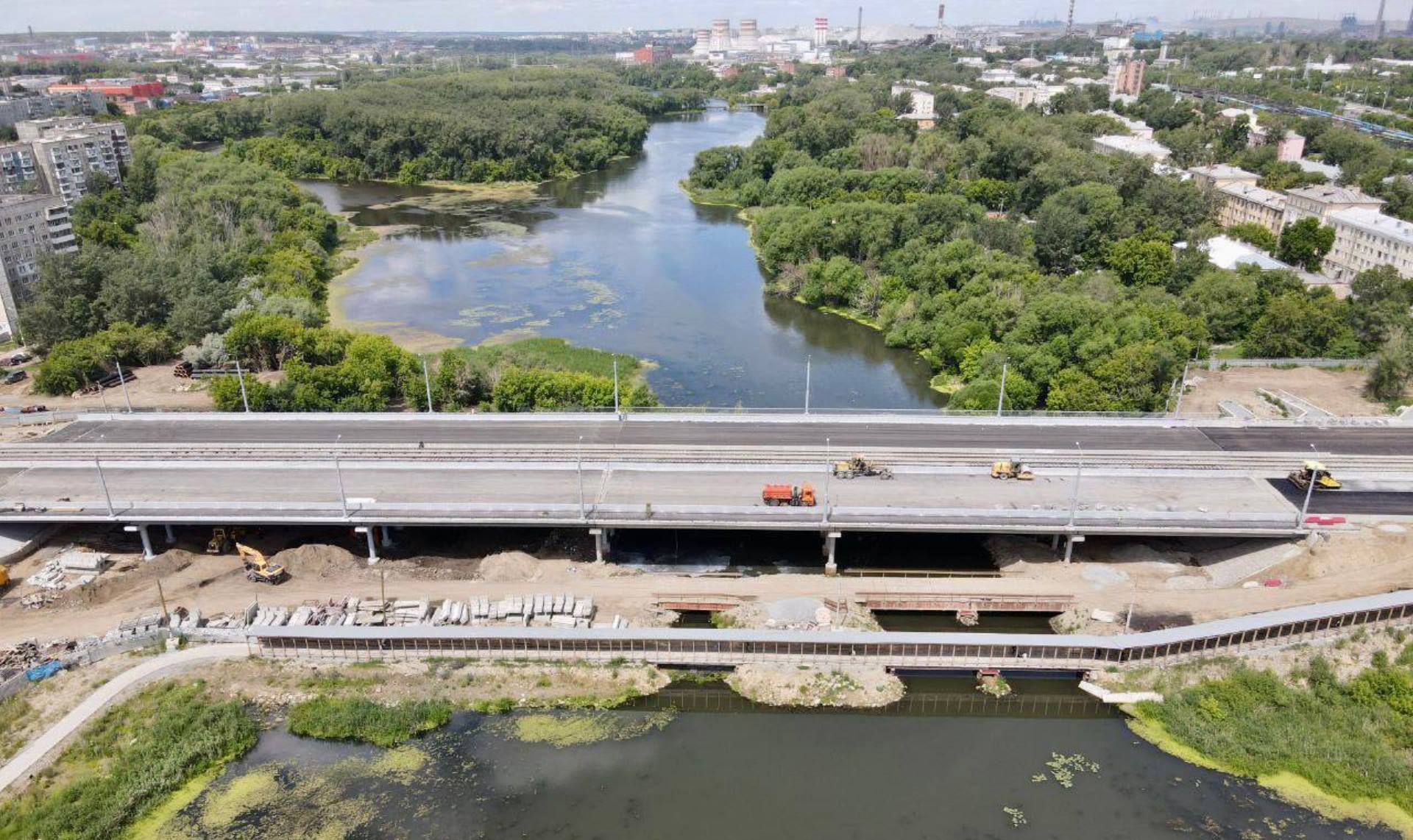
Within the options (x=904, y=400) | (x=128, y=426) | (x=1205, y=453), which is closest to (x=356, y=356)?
(x=128, y=426)

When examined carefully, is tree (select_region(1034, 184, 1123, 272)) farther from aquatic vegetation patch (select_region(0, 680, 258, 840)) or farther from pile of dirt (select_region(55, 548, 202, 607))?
aquatic vegetation patch (select_region(0, 680, 258, 840))

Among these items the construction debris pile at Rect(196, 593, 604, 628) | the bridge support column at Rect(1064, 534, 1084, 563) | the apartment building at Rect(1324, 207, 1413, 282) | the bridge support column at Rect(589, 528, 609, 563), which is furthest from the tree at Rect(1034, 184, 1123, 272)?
the construction debris pile at Rect(196, 593, 604, 628)

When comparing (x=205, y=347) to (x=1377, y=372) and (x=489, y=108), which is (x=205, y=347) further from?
(x=489, y=108)

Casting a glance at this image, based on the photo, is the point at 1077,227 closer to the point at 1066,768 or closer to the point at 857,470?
the point at 857,470

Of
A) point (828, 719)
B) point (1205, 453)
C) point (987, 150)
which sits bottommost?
point (828, 719)

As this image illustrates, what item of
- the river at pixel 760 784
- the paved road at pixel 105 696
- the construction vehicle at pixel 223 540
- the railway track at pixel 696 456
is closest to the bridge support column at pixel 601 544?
the railway track at pixel 696 456

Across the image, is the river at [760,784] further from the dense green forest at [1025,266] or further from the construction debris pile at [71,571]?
the dense green forest at [1025,266]
